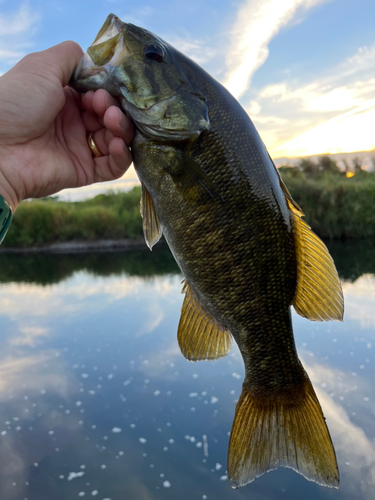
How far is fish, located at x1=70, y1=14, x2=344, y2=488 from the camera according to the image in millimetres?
1601

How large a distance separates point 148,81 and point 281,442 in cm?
180

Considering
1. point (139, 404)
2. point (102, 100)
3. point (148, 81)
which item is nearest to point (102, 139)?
point (102, 100)

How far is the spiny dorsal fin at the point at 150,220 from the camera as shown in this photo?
1.81 metres

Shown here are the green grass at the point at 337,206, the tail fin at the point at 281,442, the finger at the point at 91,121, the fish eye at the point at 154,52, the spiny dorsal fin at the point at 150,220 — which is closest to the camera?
the tail fin at the point at 281,442

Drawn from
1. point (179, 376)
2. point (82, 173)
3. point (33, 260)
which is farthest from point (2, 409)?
point (33, 260)

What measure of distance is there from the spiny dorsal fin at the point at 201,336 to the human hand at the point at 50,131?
93 centimetres

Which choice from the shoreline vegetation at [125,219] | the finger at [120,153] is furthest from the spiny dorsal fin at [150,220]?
the shoreline vegetation at [125,219]

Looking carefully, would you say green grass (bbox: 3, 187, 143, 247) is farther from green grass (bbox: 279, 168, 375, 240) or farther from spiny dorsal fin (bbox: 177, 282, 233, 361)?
spiny dorsal fin (bbox: 177, 282, 233, 361)

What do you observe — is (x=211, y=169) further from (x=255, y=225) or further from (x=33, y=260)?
(x=33, y=260)

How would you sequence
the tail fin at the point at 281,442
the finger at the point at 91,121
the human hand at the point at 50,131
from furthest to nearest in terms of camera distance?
the finger at the point at 91,121 → the human hand at the point at 50,131 → the tail fin at the point at 281,442

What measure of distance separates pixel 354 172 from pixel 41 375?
1752 inches

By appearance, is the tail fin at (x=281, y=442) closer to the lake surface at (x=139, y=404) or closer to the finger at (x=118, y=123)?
the finger at (x=118, y=123)

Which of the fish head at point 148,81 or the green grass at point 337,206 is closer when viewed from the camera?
the fish head at point 148,81

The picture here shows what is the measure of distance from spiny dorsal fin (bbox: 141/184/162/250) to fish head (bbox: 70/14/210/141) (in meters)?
0.32
